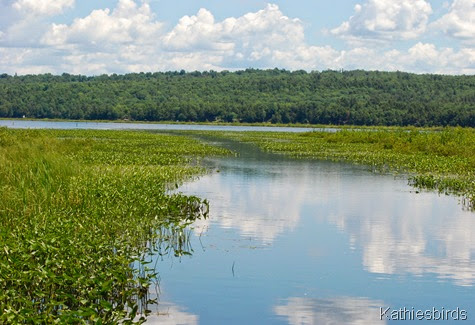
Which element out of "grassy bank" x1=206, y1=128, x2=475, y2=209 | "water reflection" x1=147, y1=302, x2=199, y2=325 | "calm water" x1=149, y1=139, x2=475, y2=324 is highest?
"grassy bank" x1=206, y1=128, x2=475, y2=209

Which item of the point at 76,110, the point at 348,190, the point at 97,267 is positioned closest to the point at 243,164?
the point at 348,190

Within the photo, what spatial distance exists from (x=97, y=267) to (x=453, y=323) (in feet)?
21.3

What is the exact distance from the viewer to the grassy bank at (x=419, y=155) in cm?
3331

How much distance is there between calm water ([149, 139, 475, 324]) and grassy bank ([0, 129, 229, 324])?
81cm

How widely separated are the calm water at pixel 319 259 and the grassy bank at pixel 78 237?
0.81m

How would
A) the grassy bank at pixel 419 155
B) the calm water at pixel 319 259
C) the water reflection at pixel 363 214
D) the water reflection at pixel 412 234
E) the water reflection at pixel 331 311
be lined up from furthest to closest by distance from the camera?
the grassy bank at pixel 419 155 < the water reflection at pixel 363 214 < the water reflection at pixel 412 234 < the calm water at pixel 319 259 < the water reflection at pixel 331 311

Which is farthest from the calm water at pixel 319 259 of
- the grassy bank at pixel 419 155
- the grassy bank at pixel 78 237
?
the grassy bank at pixel 419 155

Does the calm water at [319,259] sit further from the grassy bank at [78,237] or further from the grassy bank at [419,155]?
the grassy bank at [419,155]

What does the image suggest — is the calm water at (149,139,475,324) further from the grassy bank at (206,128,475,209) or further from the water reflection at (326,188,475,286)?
the grassy bank at (206,128,475,209)

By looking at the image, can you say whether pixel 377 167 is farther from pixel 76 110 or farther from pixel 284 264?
pixel 76 110

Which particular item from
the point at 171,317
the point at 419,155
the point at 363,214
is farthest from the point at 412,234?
the point at 419,155

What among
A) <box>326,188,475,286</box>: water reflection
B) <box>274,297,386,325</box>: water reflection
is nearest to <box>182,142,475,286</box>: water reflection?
<box>326,188,475,286</box>: water reflection

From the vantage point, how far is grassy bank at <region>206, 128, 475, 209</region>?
109ft

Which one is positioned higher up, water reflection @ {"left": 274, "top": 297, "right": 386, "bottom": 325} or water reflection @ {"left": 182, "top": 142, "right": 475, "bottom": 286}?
water reflection @ {"left": 182, "top": 142, "right": 475, "bottom": 286}
